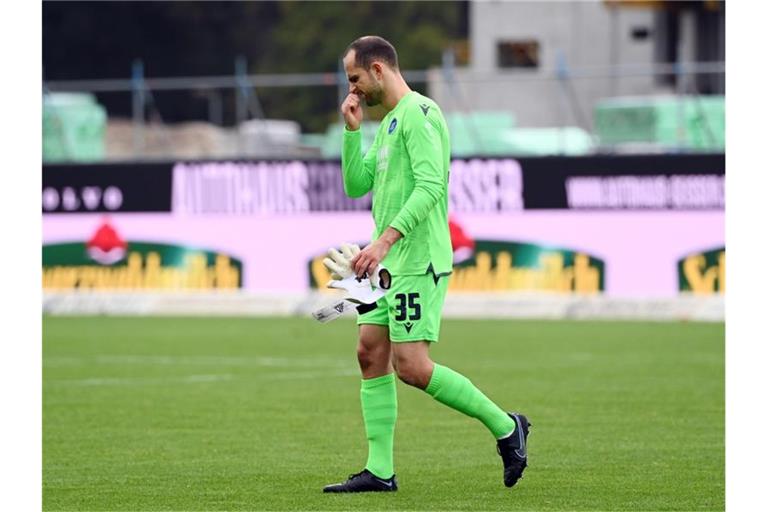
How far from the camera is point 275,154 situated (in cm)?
2909

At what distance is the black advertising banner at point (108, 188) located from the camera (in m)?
28.5

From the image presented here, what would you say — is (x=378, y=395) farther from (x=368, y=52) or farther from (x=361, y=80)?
(x=368, y=52)

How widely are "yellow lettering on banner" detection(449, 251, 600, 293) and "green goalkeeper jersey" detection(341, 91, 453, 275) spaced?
17515 millimetres

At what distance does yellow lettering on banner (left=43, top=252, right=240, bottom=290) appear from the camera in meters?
27.9

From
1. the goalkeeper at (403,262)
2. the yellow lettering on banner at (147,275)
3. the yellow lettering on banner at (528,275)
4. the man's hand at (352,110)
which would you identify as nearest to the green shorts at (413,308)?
the goalkeeper at (403,262)

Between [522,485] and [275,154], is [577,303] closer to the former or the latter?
[275,154]

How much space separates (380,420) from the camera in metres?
8.55

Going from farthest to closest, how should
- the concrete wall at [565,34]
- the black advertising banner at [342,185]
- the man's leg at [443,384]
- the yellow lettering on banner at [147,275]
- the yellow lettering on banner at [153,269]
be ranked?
the concrete wall at [565,34], the yellow lettering on banner at [153,269], the yellow lettering on banner at [147,275], the black advertising banner at [342,185], the man's leg at [443,384]

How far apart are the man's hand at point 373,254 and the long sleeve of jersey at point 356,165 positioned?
72 centimetres

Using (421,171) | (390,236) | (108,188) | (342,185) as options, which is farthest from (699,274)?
(390,236)

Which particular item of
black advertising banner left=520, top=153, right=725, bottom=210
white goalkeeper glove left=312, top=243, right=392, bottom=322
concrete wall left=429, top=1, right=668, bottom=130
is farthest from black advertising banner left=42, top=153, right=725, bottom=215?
white goalkeeper glove left=312, top=243, right=392, bottom=322

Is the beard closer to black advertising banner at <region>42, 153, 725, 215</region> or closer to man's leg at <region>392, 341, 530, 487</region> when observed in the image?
man's leg at <region>392, 341, 530, 487</region>

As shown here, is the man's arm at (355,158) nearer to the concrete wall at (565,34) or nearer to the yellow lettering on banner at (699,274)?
the yellow lettering on banner at (699,274)

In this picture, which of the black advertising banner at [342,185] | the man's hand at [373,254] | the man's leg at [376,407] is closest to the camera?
the man's hand at [373,254]
